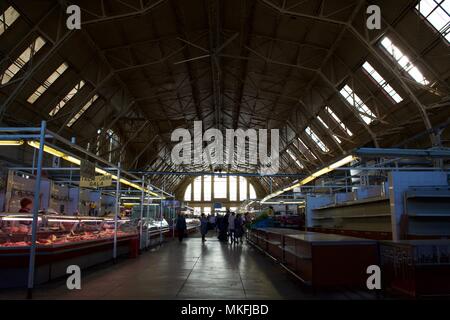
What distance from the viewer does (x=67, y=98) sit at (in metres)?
16.2

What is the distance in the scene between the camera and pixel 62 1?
464 inches

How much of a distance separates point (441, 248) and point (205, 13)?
1274 centimetres

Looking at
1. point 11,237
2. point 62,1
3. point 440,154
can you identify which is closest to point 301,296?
point 440,154

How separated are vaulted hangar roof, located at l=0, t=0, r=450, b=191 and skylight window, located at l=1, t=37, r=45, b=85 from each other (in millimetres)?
145

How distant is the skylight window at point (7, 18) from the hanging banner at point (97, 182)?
6.84 m

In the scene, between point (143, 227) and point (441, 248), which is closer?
point (441, 248)

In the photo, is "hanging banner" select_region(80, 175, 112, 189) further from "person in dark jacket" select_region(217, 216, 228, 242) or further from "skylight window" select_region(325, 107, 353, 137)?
"skylight window" select_region(325, 107, 353, 137)

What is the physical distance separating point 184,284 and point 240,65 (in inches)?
565

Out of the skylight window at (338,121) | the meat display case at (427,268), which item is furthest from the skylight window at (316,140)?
the meat display case at (427,268)

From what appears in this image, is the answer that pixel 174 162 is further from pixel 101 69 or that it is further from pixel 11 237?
pixel 11 237

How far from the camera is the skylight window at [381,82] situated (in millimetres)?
15046

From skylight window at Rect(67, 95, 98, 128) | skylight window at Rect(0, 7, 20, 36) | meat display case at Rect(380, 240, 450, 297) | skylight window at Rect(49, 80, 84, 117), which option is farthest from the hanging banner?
skylight window at Rect(67, 95, 98, 128)
